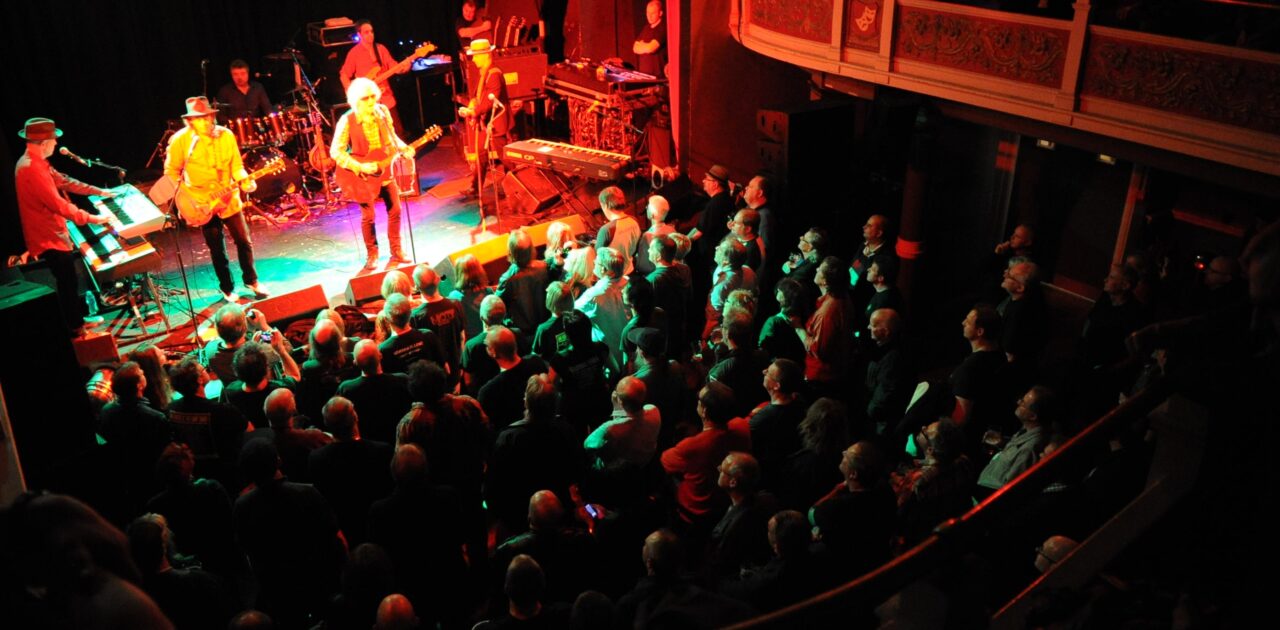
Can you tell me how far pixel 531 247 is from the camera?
20.7ft

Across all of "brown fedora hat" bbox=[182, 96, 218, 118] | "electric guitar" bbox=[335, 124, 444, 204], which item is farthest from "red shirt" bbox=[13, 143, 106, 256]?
"electric guitar" bbox=[335, 124, 444, 204]

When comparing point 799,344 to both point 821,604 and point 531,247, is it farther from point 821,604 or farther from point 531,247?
point 821,604

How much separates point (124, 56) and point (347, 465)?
1003cm

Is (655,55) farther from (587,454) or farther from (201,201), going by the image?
(587,454)

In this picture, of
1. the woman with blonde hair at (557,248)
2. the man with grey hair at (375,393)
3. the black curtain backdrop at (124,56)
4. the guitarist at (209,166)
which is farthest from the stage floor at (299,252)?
the man with grey hair at (375,393)

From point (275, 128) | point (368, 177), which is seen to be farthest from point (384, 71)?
point (368, 177)

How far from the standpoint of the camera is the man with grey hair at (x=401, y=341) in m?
5.23

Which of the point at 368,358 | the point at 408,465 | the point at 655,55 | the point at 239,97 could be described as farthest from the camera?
the point at 655,55

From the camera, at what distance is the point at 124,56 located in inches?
466

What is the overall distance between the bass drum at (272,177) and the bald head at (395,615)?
8283mm

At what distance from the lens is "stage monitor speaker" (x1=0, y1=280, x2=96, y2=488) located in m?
4.98

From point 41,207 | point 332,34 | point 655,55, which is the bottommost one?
point 41,207

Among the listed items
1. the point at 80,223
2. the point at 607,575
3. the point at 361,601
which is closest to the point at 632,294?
the point at 607,575

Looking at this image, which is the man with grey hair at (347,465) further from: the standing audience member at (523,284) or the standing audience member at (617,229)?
the standing audience member at (617,229)
